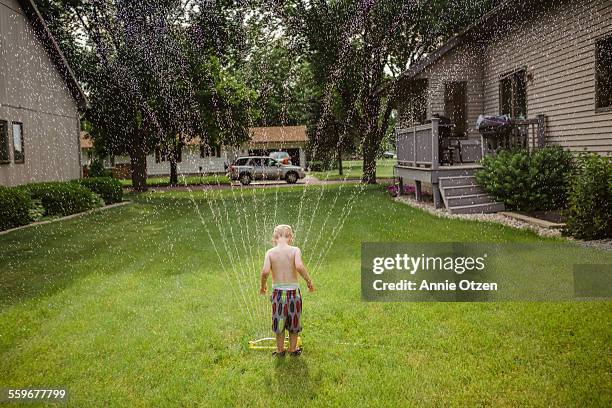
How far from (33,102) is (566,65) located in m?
17.3

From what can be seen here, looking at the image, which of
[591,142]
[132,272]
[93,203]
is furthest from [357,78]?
[132,272]

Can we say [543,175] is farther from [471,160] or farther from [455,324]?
[455,324]

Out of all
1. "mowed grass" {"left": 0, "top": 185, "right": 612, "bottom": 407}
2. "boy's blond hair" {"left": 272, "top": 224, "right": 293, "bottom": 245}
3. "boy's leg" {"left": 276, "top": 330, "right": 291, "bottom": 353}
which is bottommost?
"mowed grass" {"left": 0, "top": 185, "right": 612, "bottom": 407}

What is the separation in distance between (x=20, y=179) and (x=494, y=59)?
1647 cm

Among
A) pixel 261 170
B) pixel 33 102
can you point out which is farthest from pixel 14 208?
pixel 261 170

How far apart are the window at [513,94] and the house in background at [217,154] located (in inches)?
1399

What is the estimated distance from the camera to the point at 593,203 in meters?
9.10

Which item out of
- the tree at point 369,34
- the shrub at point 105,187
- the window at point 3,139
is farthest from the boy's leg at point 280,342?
the tree at point 369,34

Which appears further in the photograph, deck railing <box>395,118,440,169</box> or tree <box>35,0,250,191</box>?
tree <box>35,0,250,191</box>

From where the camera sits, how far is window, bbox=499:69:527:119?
53.1 feet

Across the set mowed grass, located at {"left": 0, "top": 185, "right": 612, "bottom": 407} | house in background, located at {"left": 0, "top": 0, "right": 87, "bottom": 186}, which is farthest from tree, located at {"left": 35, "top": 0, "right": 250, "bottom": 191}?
mowed grass, located at {"left": 0, "top": 185, "right": 612, "bottom": 407}

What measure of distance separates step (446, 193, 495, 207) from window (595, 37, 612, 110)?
3306mm

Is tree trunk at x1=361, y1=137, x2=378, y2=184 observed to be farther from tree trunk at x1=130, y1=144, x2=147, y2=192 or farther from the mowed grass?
the mowed grass

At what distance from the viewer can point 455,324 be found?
532 cm
